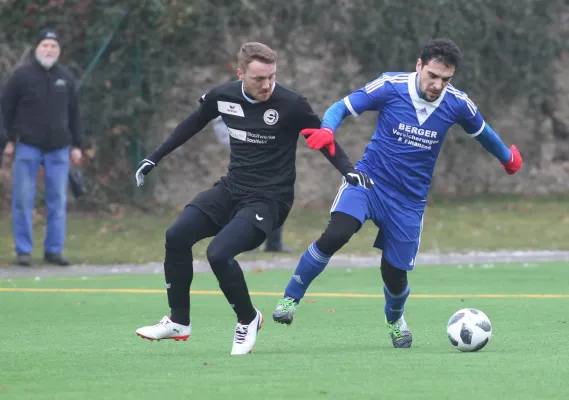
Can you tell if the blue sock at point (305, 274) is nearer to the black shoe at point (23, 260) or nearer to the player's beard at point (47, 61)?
the black shoe at point (23, 260)

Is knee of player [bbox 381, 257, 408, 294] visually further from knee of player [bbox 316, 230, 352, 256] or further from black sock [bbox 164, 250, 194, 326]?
black sock [bbox 164, 250, 194, 326]

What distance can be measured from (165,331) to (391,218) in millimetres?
1678

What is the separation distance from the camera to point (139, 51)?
62.7ft

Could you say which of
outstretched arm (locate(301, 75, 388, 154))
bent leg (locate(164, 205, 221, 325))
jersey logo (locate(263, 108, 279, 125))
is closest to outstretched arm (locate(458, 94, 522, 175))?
outstretched arm (locate(301, 75, 388, 154))

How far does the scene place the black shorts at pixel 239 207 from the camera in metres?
7.99

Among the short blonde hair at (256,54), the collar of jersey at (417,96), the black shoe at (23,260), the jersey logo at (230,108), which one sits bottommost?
the black shoe at (23,260)

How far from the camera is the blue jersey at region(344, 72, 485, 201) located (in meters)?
8.63

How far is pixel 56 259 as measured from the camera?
582 inches

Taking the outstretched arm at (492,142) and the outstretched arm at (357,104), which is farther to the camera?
the outstretched arm at (492,142)

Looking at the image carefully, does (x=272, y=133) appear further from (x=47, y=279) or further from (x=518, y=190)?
(x=518, y=190)

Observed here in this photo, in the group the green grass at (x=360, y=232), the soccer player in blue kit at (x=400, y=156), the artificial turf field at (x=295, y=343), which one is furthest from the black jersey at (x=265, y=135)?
the green grass at (x=360, y=232)

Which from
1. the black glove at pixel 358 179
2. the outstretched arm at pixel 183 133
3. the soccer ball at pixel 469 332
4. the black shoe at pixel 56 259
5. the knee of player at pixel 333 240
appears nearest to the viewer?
the soccer ball at pixel 469 332

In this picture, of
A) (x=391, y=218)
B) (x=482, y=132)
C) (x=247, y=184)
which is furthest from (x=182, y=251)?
(x=482, y=132)

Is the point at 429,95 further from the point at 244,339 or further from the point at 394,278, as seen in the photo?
the point at 244,339
